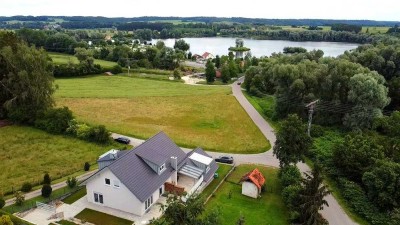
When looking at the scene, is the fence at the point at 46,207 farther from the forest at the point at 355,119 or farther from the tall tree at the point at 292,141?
the forest at the point at 355,119

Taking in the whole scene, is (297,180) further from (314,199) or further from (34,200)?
(34,200)

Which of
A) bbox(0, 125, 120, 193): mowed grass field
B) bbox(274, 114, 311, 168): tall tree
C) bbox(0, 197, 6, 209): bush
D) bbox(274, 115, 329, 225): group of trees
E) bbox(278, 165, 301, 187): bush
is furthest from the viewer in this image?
bbox(0, 125, 120, 193): mowed grass field

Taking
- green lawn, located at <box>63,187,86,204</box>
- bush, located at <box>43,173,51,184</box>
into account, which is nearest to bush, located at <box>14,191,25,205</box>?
bush, located at <box>43,173,51,184</box>

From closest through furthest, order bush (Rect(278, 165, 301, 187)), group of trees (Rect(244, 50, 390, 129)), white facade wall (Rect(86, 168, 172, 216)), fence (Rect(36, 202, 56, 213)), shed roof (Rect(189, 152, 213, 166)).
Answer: white facade wall (Rect(86, 168, 172, 216)) < fence (Rect(36, 202, 56, 213)) < bush (Rect(278, 165, 301, 187)) < shed roof (Rect(189, 152, 213, 166)) < group of trees (Rect(244, 50, 390, 129))

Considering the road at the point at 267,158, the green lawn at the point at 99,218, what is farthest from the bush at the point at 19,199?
the road at the point at 267,158

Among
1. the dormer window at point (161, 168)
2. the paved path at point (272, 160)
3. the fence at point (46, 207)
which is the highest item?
the dormer window at point (161, 168)

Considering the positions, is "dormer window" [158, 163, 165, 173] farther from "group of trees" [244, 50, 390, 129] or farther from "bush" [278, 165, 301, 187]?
"group of trees" [244, 50, 390, 129]

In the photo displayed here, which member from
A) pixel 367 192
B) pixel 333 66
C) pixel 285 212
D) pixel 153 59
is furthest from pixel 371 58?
pixel 153 59
